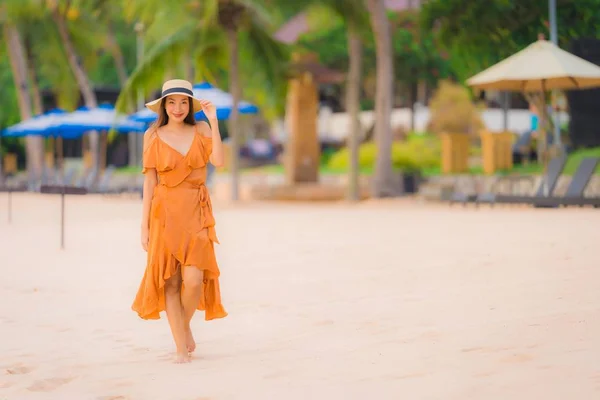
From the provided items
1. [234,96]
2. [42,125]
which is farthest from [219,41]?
[42,125]

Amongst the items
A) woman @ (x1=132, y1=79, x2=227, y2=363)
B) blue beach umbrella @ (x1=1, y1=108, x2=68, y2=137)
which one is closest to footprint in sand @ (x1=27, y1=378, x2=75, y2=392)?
woman @ (x1=132, y1=79, x2=227, y2=363)

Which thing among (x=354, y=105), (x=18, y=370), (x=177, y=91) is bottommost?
(x=18, y=370)

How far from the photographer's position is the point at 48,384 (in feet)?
17.4

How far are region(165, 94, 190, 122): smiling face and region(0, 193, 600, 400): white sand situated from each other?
1.34 m

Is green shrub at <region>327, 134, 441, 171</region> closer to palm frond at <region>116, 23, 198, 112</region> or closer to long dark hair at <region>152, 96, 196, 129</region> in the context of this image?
palm frond at <region>116, 23, 198, 112</region>

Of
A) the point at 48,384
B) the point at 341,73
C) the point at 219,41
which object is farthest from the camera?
the point at 341,73

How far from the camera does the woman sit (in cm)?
560

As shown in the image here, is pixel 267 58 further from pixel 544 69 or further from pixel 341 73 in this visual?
pixel 544 69

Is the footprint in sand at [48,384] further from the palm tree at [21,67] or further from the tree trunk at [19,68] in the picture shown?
the tree trunk at [19,68]

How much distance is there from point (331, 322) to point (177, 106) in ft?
6.82

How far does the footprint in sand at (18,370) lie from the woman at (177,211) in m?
0.66

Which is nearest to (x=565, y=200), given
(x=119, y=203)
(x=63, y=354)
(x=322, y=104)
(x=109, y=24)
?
(x=119, y=203)

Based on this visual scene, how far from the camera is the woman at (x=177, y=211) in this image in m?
5.60

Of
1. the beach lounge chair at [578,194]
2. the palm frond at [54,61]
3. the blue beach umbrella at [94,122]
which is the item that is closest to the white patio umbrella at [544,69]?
the beach lounge chair at [578,194]
